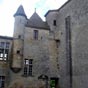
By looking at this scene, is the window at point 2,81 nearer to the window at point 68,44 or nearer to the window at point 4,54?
the window at point 4,54

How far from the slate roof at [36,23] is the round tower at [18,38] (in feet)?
2.55

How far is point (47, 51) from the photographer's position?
2339 centimetres

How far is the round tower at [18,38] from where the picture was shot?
2153cm

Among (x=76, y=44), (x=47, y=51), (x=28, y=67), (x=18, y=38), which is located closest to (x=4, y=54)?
(x=18, y=38)

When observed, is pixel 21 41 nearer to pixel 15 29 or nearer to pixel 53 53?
pixel 15 29

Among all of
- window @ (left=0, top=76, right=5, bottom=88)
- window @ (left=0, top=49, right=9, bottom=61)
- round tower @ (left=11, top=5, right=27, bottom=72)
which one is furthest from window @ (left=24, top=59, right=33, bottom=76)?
window @ (left=0, top=76, right=5, bottom=88)

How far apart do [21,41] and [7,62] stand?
2.84 m

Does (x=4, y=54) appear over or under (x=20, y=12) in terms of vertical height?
under

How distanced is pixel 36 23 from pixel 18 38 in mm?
3505

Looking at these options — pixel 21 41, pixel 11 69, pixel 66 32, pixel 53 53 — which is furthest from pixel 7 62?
pixel 66 32

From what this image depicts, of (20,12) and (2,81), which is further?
(20,12)

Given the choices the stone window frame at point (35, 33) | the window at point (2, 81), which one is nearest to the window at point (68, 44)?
the stone window frame at point (35, 33)

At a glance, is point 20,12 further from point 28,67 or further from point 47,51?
point 28,67

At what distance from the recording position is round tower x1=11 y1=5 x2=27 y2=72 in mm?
21531
